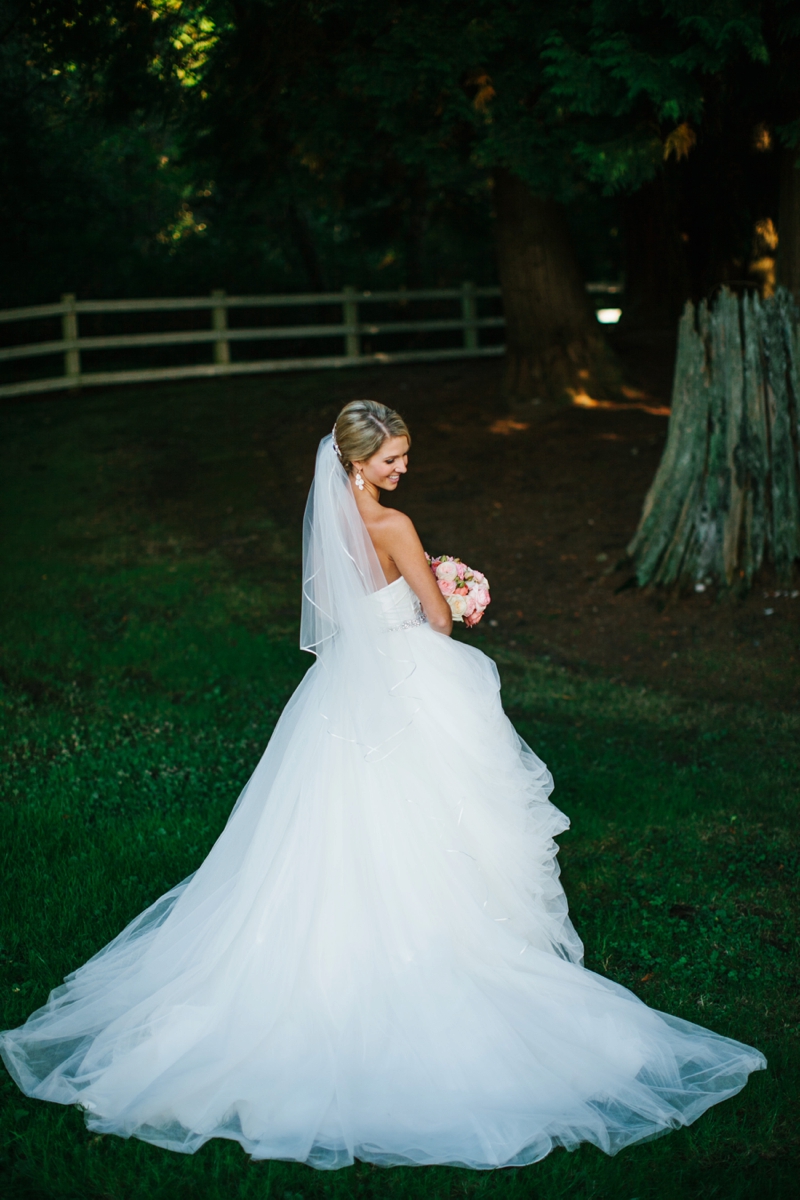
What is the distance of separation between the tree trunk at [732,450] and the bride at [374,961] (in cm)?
485

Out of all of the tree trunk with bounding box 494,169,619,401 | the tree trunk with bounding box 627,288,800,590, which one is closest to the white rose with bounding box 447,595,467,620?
the tree trunk with bounding box 627,288,800,590

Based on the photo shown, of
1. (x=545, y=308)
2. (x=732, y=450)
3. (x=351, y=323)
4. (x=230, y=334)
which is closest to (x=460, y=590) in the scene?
(x=732, y=450)

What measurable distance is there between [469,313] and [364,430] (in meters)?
15.7

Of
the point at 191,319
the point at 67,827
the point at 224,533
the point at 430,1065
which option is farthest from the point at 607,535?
the point at 191,319

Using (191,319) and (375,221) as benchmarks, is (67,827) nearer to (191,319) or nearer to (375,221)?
(191,319)

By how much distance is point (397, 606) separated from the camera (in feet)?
14.3

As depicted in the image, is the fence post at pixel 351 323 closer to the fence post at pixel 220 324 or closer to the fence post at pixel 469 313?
the fence post at pixel 469 313

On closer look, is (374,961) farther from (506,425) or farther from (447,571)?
(506,425)

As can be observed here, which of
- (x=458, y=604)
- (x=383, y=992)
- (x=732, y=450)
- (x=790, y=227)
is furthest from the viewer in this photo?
(x=790, y=227)

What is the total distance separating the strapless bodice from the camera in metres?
4.31

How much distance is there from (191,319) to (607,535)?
9874 mm

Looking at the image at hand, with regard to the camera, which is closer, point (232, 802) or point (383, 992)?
point (383, 992)

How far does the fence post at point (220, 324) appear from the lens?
57.1ft

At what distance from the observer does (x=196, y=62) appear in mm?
13852
